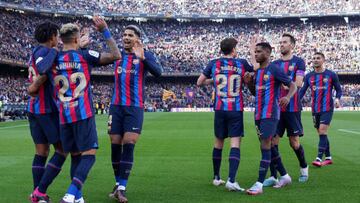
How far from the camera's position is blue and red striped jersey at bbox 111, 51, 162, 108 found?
7277 mm

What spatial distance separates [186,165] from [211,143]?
5.47 meters

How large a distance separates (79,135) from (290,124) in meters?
4.17

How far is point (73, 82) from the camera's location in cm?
621

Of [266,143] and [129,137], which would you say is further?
[266,143]

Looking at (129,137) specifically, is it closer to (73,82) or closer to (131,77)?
(131,77)

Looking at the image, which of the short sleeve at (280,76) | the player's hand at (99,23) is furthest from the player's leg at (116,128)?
the short sleeve at (280,76)

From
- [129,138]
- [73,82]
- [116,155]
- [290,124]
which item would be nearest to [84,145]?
[73,82]

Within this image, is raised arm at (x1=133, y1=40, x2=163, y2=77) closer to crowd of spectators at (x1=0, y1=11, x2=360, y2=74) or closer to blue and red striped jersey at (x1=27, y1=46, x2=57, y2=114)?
blue and red striped jersey at (x1=27, y1=46, x2=57, y2=114)

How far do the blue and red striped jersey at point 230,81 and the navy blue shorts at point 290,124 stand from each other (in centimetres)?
127

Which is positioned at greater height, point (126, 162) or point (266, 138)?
point (266, 138)

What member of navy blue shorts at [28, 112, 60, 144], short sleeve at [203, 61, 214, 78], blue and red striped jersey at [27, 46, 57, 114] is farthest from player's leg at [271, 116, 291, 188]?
blue and red striped jersey at [27, 46, 57, 114]

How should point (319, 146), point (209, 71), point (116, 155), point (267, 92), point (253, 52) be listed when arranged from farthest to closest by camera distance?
point (319, 146) < point (209, 71) < point (253, 52) < point (267, 92) < point (116, 155)

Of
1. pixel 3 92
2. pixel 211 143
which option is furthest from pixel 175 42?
pixel 211 143

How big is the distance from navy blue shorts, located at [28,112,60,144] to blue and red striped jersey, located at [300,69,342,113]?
638 cm
